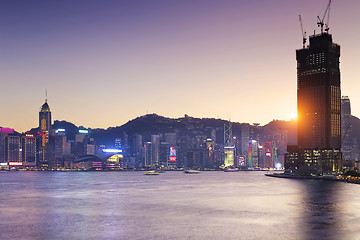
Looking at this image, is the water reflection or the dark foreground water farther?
the dark foreground water

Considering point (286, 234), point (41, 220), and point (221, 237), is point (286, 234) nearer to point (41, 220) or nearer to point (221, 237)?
point (221, 237)

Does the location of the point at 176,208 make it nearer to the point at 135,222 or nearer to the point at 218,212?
the point at 218,212

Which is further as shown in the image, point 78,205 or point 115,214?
point 78,205

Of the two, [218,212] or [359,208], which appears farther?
[359,208]

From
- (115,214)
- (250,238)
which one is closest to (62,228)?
(115,214)

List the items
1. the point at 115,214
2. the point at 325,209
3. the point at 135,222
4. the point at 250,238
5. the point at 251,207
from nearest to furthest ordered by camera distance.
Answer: the point at 250,238 < the point at 135,222 < the point at 115,214 < the point at 325,209 < the point at 251,207

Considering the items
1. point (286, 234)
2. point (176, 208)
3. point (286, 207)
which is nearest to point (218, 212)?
point (176, 208)

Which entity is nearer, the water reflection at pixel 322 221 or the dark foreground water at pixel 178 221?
the water reflection at pixel 322 221

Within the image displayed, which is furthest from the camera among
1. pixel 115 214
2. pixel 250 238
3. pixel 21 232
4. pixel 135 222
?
pixel 115 214

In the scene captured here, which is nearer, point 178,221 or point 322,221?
point 322,221
